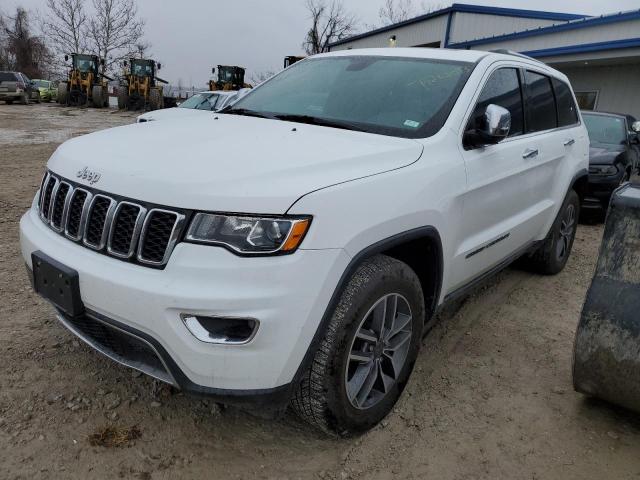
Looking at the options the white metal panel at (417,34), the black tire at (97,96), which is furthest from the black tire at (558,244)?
the black tire at (97,96)

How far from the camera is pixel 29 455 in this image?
7.27 ft

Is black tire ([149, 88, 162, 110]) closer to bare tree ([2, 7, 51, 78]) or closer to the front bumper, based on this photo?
the front bumper

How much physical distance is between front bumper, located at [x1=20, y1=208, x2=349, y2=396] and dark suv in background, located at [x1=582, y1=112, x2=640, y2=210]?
20.4 feet

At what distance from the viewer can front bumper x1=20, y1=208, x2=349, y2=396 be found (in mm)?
1812

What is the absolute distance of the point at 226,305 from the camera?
1.79 m

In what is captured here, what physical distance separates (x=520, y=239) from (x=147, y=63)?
2819 centimetres

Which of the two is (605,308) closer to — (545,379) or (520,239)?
(545,379)

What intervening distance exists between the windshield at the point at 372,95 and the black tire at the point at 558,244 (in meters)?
1.95

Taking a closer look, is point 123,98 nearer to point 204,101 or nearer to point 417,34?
point 417,34

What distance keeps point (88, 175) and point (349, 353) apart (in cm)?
133

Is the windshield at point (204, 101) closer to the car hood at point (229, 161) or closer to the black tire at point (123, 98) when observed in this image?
the car hood at point (229, 161)

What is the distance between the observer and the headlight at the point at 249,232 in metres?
1.86

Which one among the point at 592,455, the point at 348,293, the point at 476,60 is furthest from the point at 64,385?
the point at 476,60

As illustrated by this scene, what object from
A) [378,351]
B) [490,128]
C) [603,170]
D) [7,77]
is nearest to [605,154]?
[603,170]
